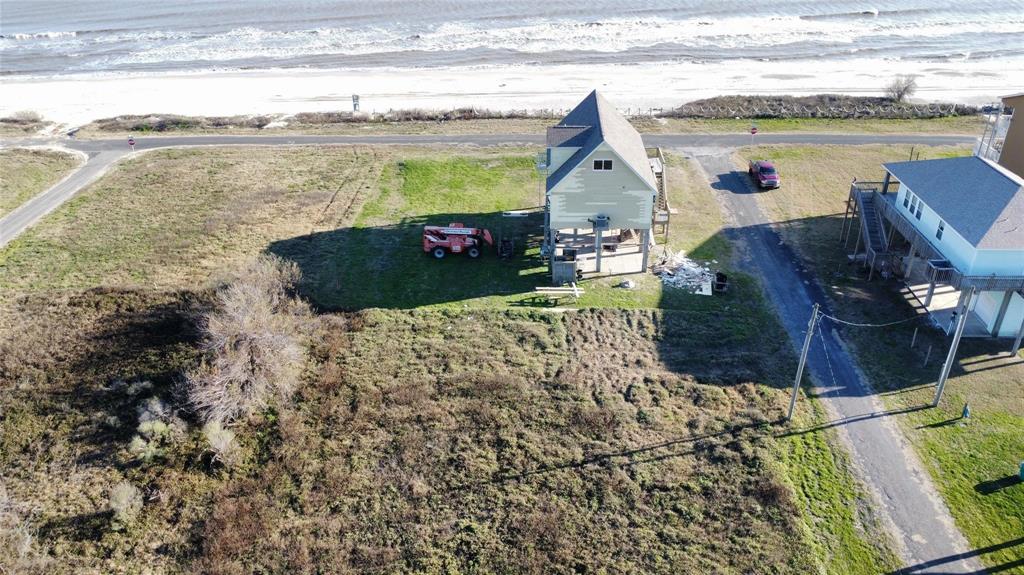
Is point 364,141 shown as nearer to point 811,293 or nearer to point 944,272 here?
point 811,293

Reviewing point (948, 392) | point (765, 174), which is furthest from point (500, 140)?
point (948, 392)

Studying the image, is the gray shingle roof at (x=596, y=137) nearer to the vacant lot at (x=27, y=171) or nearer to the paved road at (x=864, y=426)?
the paved road at (x=864, y=426)

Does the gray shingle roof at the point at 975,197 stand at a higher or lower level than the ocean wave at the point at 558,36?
lower

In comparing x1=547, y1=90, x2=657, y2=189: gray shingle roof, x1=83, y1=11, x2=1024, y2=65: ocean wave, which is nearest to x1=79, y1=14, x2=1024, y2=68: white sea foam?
x1=83, y1=11, x2=1024, y2=65: ocean wave

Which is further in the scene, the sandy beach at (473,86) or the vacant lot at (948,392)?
the sandy beach at (473,86)

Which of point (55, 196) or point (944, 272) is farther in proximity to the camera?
point (55, 196)

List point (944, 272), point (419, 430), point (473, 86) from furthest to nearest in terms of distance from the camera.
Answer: point (473, 86), point (944, 272), point (419, 430)

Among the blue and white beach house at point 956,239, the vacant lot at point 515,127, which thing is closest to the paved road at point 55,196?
the vacant lot at point 515,127
